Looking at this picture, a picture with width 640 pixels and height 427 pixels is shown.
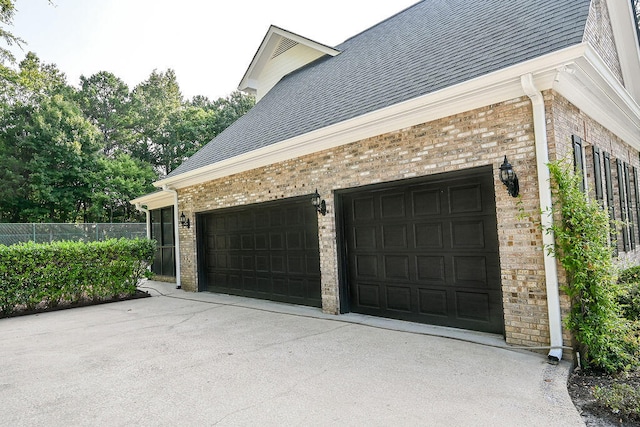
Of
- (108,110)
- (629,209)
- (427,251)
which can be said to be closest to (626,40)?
(629,209)

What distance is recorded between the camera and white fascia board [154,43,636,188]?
3.96 m

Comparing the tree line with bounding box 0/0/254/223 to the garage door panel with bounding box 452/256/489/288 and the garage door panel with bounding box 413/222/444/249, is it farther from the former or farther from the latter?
the garage door panel with bounding box 452/256/489/288

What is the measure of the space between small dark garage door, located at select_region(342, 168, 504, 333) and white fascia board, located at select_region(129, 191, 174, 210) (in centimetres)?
751

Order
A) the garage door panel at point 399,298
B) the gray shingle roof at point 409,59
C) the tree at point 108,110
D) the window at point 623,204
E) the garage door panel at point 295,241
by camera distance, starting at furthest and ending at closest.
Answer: the tree at point 108,110
the garage door panel at point 295,241
the window at point 623,204
the garage door panel at point 399,298
the gray shingle roof at point 409,59

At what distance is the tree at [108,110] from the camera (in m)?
28.6

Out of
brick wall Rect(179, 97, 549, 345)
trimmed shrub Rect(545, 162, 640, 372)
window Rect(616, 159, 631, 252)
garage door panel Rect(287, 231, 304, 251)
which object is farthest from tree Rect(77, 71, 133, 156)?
trimmed shrub Rect(545, 162, 640, 372)

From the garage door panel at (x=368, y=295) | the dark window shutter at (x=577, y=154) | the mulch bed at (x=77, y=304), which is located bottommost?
the mulch bed at (x=77, y=304)

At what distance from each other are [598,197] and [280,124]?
606 cm

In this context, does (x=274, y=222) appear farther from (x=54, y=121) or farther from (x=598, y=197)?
(x=54, y=121)

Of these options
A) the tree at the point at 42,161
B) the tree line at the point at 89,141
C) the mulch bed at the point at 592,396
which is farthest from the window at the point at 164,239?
the tree at the point at 42,161

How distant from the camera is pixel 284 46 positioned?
12.4m

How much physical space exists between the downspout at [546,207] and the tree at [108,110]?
30.6 m

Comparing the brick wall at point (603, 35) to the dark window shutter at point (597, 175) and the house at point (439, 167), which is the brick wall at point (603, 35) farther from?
the dark window shutter at point (597, 175)

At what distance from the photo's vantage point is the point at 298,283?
24.8 ft
